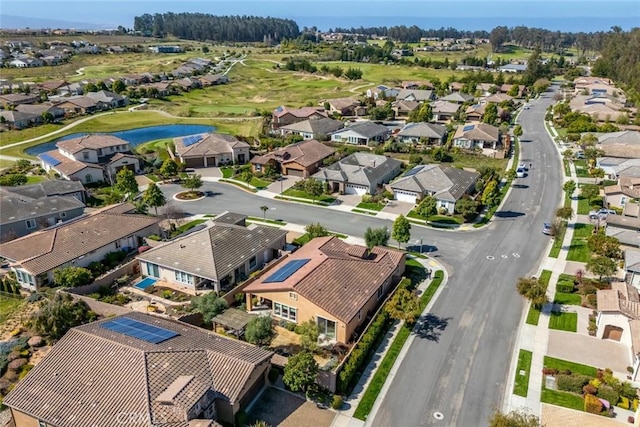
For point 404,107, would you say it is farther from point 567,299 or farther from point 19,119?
point 19,119

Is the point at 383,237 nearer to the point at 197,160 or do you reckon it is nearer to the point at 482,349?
the point at 482,349

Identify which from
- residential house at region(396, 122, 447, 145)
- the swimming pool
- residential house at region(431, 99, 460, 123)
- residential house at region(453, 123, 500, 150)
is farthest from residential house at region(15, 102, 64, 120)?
residential house at region(453, 123, 500, 150)

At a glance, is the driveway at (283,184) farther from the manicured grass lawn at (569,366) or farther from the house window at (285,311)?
the manicured grass lawn at (569,366)

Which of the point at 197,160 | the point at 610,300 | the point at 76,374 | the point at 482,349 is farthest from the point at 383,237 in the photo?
the point at 197,160

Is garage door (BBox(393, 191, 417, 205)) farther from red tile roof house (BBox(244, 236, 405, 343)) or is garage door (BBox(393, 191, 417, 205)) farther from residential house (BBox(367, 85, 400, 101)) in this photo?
residential house (BBox(367, 85, 400, 101))

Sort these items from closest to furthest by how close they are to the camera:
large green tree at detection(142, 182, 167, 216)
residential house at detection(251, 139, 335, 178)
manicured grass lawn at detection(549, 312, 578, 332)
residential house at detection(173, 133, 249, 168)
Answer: manicured grass lawn at detection(549, 312, 578, 332) → large green tree at detection(142, 182, 167, 216) → residential house at detection(251, 139, 335, 178) → residential house at detection(173, 133, 249, 168)

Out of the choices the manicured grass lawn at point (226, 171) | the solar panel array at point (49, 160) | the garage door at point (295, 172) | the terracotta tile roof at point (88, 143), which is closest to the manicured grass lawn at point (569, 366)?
the garage door at point (295, 172)
